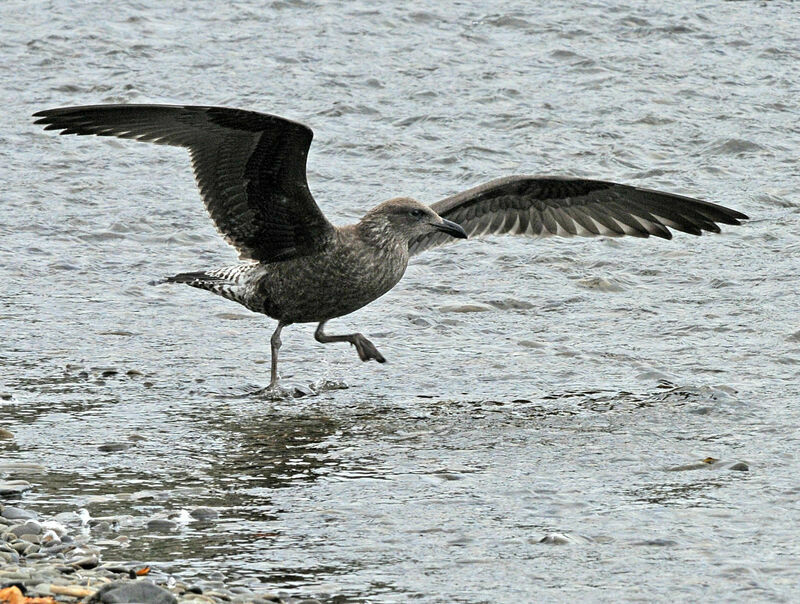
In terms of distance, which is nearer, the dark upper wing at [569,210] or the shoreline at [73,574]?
the shoreline at [73,574]

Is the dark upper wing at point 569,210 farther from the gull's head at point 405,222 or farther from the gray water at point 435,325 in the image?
the gray water at point 435,325

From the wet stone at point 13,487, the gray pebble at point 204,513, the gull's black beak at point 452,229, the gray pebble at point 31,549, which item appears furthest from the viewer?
the gull's black beak at point 452,229

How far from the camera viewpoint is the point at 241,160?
25.2 feet

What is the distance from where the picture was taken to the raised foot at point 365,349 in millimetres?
7953

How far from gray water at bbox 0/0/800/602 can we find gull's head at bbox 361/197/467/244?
2.33 feet

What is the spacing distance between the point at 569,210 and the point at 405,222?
1310mm

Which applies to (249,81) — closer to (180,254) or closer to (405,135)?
(405,135)

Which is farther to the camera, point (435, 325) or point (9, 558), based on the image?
point (435, 325)

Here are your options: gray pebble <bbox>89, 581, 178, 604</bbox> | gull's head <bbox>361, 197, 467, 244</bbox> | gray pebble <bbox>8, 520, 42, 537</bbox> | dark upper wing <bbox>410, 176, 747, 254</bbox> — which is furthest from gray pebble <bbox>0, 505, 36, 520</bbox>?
dark upper wing <bbox>410, 176, 747, 254</bbox>

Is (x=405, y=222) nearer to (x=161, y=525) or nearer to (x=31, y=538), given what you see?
(x=161, y=525)

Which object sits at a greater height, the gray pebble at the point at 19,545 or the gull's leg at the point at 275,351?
the gray pebble at the point at 19,545

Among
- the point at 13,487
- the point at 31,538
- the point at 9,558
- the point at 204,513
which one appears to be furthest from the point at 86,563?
the point at 13,487

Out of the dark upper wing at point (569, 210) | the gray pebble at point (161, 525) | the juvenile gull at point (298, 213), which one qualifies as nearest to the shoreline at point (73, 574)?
the gray pebble at point (161, 525)

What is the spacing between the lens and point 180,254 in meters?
9.96
